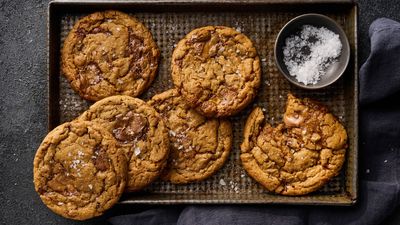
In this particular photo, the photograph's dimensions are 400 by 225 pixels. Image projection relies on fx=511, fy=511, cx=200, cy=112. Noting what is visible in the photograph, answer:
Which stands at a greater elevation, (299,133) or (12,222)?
(299,133)

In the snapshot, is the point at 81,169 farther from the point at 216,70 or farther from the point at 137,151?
the point at 216,70


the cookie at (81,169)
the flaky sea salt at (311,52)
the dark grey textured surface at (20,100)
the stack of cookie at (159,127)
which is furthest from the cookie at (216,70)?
the dark grey textured surface at (20,100)

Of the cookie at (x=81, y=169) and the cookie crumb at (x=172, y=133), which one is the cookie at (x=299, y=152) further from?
the cookie at (x=81, y=169)

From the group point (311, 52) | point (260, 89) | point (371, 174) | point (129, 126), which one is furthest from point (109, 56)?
point (371, 174)

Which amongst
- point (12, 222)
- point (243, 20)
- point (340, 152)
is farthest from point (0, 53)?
point (340, 152)

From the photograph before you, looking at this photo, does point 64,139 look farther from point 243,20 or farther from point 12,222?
point 243,20

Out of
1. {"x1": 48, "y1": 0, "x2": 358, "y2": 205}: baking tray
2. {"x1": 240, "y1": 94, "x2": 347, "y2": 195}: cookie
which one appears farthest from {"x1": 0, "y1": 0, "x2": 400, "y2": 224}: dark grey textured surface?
{"x1": 240, "y1": 94, "x2": 347, "y2": 195}: cookie

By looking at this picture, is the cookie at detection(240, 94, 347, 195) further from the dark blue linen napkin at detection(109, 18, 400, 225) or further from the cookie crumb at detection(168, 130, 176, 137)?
the cookie crumb at detection(168, 130, 176, 137)
